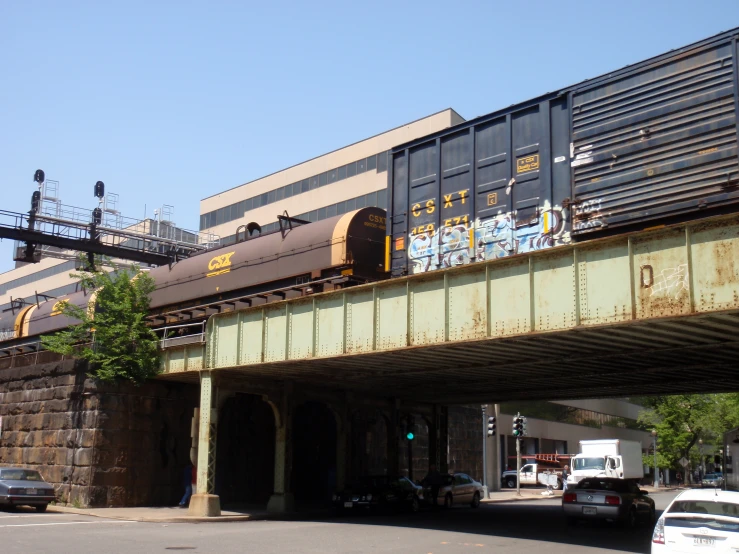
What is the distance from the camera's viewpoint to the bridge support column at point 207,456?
75.5 feet

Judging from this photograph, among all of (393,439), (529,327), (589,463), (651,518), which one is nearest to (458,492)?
(393,439)

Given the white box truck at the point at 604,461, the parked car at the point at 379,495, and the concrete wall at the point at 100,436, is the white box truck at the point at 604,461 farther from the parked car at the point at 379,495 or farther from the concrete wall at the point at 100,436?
the concrete wall at the point at 100,436

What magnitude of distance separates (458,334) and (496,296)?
1.39 m

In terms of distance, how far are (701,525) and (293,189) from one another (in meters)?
46.3

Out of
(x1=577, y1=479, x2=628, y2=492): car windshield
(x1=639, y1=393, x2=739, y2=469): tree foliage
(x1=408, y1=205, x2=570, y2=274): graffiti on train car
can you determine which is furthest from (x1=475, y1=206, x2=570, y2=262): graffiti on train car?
(x1=639, y1=393, x2=739, y2=469): tree foliage

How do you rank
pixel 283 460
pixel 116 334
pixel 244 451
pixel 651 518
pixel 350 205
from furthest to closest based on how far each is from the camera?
pixel 350 205
pixel 244 451
pixel 116 334
pixel 283 460
pixel 651 518

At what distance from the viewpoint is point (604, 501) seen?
20.8m

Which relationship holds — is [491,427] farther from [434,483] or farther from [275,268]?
[275,268]

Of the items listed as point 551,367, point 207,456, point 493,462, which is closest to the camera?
point 551,367

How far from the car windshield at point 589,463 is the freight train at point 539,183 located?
22.8 m

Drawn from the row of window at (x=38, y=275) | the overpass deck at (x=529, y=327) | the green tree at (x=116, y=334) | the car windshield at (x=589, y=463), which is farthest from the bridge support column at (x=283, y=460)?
the row of window at (x=38, y=275)

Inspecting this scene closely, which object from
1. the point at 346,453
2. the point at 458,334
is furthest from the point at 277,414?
the point at 458,334

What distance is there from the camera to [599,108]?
54.0 ft

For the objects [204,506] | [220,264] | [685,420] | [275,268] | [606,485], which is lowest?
[204,506]
